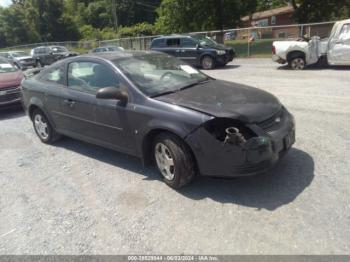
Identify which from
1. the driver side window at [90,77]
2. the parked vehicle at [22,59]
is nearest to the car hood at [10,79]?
the driver side window at [90,77]

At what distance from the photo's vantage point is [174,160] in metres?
3.78

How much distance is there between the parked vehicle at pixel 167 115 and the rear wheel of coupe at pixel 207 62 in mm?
10878

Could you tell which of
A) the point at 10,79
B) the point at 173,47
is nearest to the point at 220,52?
the point at 173,47

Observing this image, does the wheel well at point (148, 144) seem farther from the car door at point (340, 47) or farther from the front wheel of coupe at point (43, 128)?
the car door at point (340, 47)

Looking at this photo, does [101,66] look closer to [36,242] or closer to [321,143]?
[36,242]

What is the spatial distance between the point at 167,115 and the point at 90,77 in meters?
1.66

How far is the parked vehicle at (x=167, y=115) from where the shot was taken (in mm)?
3545

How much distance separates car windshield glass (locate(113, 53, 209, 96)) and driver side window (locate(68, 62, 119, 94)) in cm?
20

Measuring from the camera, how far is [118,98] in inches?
163

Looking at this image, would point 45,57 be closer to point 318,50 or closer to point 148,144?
point 318,50

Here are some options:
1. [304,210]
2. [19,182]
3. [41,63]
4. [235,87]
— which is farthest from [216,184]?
[41,63]

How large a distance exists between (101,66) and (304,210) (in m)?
3.21

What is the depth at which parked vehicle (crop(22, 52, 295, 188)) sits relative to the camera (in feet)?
11.6

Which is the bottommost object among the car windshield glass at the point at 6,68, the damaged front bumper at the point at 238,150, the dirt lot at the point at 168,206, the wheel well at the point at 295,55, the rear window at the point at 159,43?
the dirt lot at the point at 168,206
